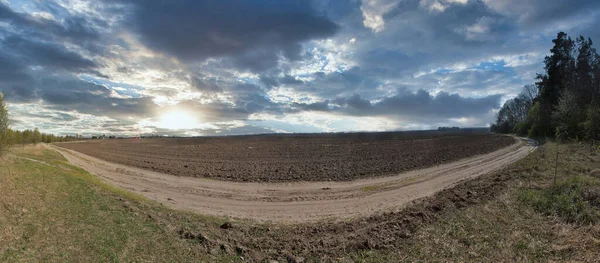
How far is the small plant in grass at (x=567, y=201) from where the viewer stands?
843 cm

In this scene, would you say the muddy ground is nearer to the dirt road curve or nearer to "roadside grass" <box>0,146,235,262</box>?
"roadside grass" <box>0,146,235,262</box>

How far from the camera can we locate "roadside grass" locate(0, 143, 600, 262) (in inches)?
277

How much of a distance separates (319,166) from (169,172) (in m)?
14.3

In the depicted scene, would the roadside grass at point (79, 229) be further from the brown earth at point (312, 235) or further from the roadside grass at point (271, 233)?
the brown earth at point (312, 235)

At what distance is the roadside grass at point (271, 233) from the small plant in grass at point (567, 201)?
28mm

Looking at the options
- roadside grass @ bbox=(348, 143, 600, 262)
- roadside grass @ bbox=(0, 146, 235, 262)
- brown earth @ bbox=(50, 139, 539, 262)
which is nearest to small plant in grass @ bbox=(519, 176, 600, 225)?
roadside grass @ bbox=(348, 143, 600, 262)

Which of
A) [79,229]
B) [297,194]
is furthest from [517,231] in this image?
[79,229]

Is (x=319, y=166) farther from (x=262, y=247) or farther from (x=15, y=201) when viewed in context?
(x=15, y=201)

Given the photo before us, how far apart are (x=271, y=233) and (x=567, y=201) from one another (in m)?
9.55

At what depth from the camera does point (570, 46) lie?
50.4m

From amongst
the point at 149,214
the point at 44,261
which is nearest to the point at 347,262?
the point at 44,261

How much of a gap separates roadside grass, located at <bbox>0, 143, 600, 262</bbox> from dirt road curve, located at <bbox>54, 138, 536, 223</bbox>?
3006 millimetres

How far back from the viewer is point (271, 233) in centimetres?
969

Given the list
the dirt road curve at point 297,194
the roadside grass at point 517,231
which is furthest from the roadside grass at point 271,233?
→ the dirt road curve at point 297,194
